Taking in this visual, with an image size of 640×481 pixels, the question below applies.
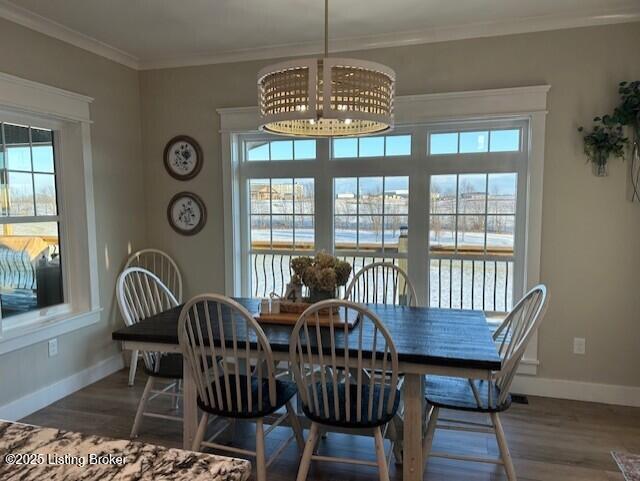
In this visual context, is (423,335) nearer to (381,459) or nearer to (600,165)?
(381,459)

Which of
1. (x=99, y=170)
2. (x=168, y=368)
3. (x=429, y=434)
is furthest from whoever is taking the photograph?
(x=99, y=170)

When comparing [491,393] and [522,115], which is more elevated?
[522,115]

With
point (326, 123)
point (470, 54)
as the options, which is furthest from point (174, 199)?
point (470, 54)

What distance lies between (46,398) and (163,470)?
2.86 meters

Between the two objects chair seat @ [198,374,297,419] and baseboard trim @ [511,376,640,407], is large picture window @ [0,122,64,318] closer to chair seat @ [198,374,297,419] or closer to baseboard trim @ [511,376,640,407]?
chair seat @ [198,374,297,419]

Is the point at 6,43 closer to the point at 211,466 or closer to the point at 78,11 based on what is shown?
the point at 78,11

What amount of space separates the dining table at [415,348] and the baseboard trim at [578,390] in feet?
3.50

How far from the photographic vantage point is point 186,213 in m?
3.94

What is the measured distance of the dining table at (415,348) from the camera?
6.35 ft

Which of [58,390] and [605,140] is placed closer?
[605,140]

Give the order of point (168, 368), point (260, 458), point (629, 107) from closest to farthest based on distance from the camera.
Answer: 1. point (260, 458)
2. point (168, 368)
3. point (629, 107)

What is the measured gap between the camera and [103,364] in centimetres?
368

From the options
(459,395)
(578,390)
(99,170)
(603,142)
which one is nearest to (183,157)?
(99,170)

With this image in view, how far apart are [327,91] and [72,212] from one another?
2504 mm
